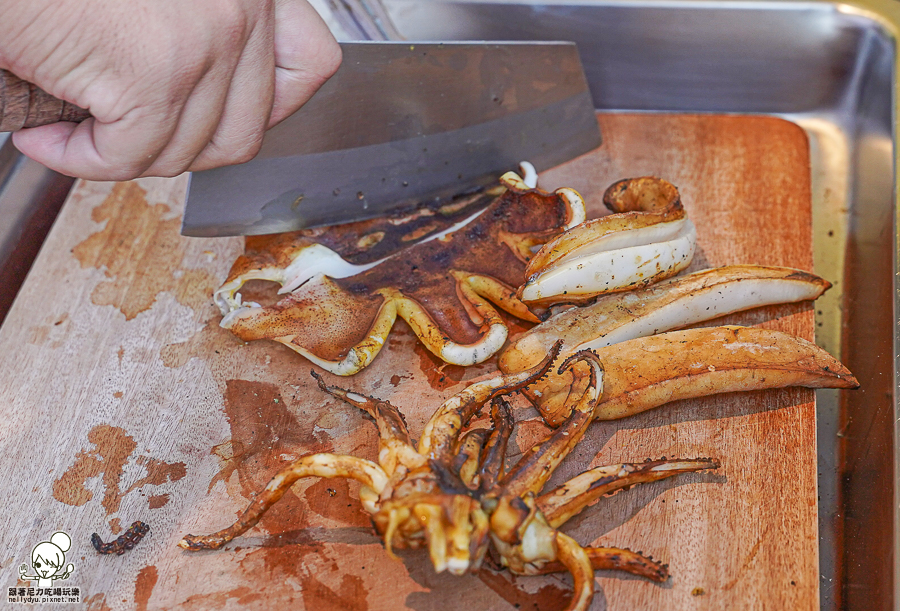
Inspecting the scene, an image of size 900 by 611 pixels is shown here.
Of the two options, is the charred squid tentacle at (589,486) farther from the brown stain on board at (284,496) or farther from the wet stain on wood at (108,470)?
the wet stain on wood at (108,470)

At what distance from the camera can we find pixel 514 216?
1922 millimetres


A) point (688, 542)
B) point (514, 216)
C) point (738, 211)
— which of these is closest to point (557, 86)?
point (514, 216)

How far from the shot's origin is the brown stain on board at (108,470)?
1.51 metres

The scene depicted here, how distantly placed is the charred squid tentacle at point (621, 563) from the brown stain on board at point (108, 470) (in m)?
0.83

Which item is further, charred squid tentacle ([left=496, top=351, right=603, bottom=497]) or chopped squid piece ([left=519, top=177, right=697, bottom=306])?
chopped squid piece ([left=519, top=177, right=697, bottom=306])

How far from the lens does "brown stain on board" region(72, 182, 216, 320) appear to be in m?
1.91

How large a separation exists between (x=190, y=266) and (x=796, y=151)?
1905 millimetres

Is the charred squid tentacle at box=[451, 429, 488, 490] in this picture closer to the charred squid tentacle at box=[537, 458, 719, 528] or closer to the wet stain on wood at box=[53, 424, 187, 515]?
the charred squid tentacle at box=[537, 458, 719, 528]

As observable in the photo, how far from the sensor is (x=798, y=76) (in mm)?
2445

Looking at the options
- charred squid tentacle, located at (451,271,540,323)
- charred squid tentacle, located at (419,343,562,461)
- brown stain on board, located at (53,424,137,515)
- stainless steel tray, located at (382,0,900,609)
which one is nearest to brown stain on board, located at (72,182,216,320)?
brown stain on board, located at (53,424,137,515)

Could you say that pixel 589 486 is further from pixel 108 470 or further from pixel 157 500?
pixel 108 470

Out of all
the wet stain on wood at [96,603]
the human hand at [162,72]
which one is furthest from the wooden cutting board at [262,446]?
the human hand at [162,72]

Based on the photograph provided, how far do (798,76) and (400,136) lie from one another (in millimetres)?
1463

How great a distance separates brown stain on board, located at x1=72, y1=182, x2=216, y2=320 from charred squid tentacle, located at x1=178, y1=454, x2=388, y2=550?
72 centimetres
